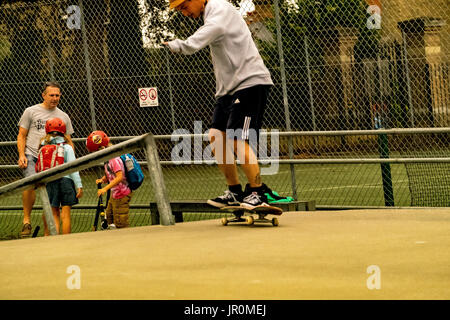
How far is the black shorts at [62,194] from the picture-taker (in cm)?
951

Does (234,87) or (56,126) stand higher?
(56,126)

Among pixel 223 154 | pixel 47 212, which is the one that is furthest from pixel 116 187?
pixel 223 154

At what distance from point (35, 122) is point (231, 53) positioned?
15.0 ft

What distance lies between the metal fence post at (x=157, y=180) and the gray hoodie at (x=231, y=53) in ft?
2.32

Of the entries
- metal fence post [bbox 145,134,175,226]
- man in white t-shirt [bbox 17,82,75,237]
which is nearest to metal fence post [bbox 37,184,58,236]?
metal fence post [bbox 145,134,175,226]

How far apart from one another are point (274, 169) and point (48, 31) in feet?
28.5

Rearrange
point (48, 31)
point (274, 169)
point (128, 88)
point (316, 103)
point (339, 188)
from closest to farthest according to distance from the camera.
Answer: point (274, 169), point (316, 103), point (339, 188), point (48, 31), point (128, 88)

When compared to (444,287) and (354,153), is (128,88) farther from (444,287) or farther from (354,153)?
(444,287)

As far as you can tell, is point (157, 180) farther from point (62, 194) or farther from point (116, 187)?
point (62, 194)

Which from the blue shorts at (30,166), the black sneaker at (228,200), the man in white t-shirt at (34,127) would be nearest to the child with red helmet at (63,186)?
the man in white t-shirt at (34,127)

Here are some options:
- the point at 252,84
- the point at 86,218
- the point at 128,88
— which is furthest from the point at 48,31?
the point at 252,84

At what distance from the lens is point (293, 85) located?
45.8 feet

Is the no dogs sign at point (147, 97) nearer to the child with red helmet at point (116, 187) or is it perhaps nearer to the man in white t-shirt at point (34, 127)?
the man in white t-shirt at point (34, 127)
